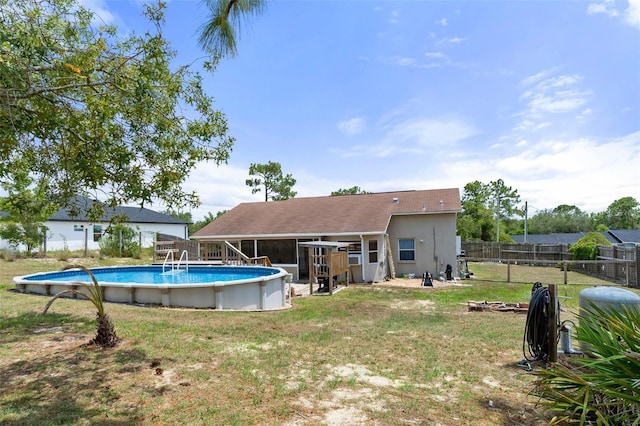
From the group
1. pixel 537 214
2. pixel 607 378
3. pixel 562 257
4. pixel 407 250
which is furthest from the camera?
pixel 537 214

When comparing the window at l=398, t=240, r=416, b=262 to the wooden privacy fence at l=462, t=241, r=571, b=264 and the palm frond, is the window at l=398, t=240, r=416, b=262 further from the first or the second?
the palm frond

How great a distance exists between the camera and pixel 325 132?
2034 centimetres

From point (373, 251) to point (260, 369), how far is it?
12.3m

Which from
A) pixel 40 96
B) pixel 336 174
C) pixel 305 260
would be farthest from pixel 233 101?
pixel 336 174

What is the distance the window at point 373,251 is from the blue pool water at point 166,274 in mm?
5482

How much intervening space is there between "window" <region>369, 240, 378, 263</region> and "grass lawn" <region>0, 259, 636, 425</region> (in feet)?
26.1

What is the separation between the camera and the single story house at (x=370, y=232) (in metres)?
16.7

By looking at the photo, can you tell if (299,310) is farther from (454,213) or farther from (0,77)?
(454,213)

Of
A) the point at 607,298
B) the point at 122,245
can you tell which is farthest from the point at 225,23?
the point at 122,245

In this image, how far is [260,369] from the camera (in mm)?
4902

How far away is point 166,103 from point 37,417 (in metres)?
3.93

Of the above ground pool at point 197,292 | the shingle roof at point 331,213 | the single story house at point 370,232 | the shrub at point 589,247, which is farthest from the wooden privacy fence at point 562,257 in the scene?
the above ground pool at point 197,292

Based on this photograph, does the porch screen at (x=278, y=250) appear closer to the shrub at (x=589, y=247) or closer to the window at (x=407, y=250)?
the window at (x=407, y=250)

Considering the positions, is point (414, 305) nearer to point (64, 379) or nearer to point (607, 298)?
point (607, 298)
